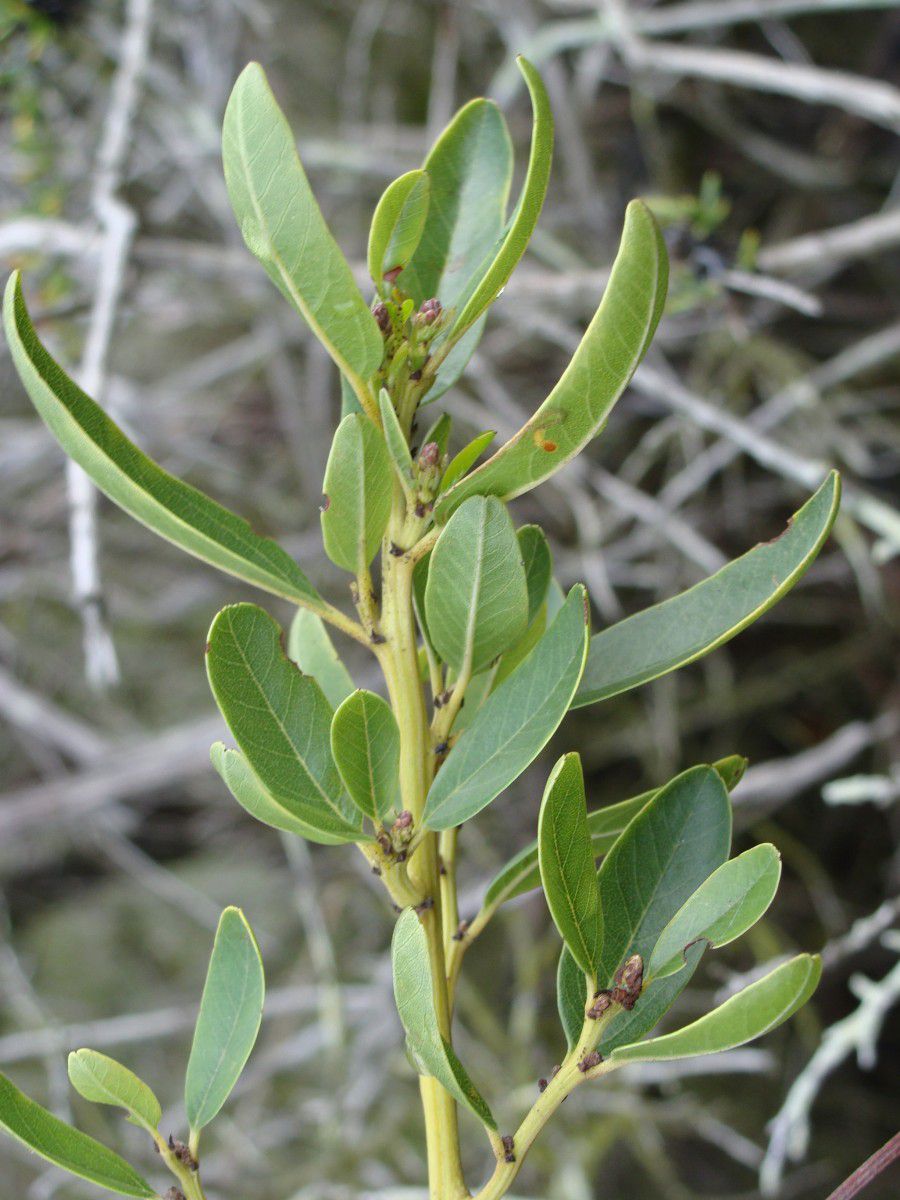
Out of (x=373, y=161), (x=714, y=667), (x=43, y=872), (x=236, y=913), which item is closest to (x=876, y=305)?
(x=714, y=667)

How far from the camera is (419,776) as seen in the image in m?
0.36

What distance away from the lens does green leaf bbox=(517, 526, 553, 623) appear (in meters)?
0.40

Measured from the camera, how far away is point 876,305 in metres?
1.51

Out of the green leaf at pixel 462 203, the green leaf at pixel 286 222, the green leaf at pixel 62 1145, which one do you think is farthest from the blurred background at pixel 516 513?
the green leaf at pixel 62 1145

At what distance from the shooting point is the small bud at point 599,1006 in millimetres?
328

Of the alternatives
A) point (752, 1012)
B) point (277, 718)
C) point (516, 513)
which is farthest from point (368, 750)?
point (516, 513)

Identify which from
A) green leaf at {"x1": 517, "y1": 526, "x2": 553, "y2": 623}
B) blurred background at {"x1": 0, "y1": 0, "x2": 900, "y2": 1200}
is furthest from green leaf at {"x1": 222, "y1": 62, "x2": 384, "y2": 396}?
blurred background at {"x1": 0, "y1": 0, "x2": 900, "y2": 1200}

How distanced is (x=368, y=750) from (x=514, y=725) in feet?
0.15

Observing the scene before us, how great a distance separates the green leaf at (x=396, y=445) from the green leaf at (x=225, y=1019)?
0.52 ft

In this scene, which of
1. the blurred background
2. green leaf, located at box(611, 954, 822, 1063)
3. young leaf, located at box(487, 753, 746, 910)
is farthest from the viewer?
the blurred background

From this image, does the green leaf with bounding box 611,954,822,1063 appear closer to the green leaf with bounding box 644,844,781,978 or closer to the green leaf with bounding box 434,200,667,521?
the green leaf with bounding box 644,844,781,978

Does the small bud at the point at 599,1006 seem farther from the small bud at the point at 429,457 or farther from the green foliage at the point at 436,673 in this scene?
the small bud at the point at 429,457

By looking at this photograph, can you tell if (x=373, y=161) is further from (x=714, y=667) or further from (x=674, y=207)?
(x=714, y=667)

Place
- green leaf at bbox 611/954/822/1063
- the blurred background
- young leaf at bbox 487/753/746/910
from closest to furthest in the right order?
green leaf at bbox 611/954/822/1063 → young leaf at bbox 487/753/746/910 → the blurred background
